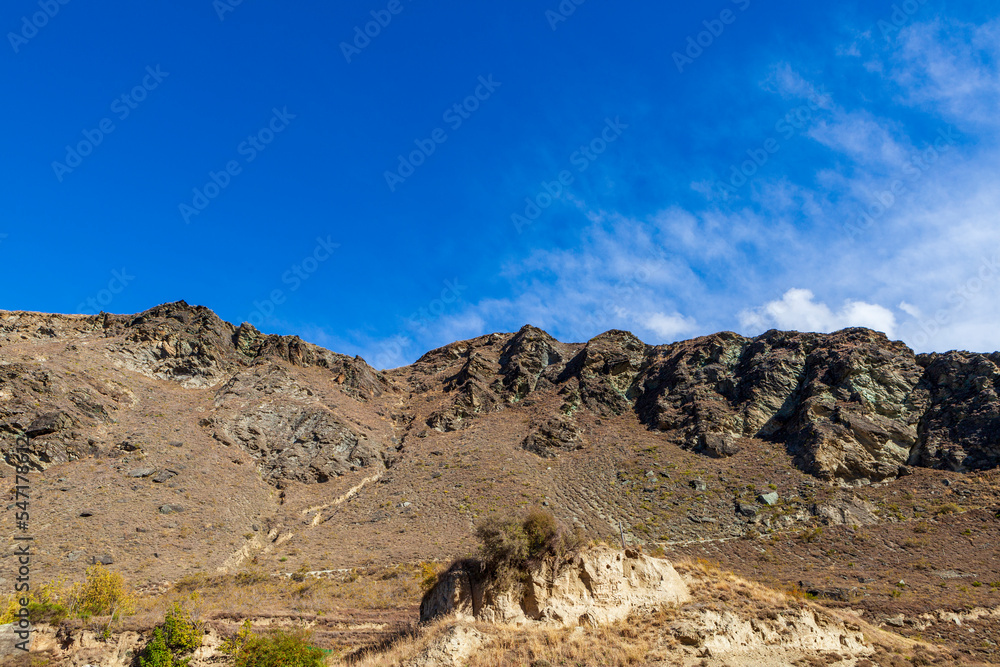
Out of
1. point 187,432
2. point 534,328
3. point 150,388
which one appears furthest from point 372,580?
point 534,328

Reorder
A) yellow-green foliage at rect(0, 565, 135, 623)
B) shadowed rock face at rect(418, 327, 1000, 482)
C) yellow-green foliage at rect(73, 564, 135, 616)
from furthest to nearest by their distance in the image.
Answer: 1. shadowed rock face at rect(418, 327, 1000, 482)
2. yellow-green foliage at rect(73, 564, 135, 616)
3. yellow-green foliage at rect(0, 565, 135, 623)

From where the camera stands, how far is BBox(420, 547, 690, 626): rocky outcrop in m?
17.7

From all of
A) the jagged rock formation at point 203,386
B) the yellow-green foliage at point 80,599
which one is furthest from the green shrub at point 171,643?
the jagged rock formation at point 203,386

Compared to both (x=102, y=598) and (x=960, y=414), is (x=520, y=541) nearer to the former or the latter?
(x=102, y=598)

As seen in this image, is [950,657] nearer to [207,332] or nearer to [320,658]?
[320,658]

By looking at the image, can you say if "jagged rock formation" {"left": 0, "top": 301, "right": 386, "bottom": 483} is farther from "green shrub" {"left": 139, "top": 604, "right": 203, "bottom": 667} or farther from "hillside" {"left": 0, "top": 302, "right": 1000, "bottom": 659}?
"green shrub" {"left": 139, "top": 604, "right": 203, "bottom": 667}

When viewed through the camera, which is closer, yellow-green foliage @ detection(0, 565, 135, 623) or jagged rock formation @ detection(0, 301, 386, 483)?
yellow-green foliage @ detection(0, 565, 135, 623)

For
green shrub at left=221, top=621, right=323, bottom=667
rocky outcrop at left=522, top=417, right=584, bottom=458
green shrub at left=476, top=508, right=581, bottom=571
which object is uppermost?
rocky outcrop at left=522, top=417, right=584, bottom=458

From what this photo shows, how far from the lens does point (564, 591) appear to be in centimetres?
1823

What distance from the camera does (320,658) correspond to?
57.0 ft

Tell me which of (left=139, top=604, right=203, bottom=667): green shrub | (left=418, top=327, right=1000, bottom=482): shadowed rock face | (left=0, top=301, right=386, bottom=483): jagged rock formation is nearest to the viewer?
(left=139, top=604, right=203, bottom=667): green shrub

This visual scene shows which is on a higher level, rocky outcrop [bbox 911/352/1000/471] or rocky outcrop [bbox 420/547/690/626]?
rocky outcrop [bbox 911/352/1000/471]

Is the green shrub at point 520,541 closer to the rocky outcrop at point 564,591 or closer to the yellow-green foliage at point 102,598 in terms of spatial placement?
the rocky outcrop at point 564,591

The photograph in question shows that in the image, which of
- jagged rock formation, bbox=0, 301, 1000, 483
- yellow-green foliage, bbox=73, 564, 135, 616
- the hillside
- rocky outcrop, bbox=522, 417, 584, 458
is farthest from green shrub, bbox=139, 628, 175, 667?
rocky outcrop, bbox=522, 417, 584, 458
